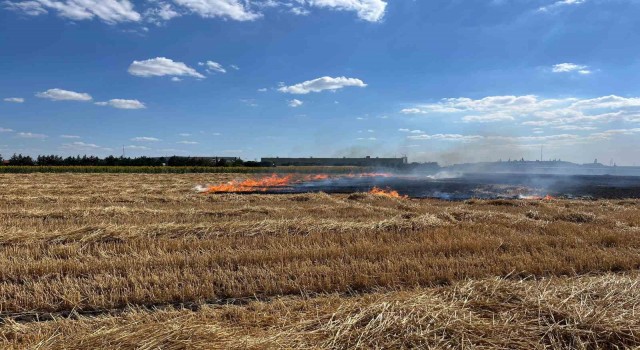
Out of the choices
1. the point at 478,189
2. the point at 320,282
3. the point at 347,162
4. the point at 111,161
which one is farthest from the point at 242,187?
the point at 347,162

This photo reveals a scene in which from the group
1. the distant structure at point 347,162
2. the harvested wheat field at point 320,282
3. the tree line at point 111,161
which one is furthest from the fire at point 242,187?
the distant structure at point 347,162

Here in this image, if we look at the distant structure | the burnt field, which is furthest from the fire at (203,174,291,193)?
the distant structure

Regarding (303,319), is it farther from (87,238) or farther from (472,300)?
(87,238)

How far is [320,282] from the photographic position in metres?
6.76

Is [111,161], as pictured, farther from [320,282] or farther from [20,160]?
[320,282]

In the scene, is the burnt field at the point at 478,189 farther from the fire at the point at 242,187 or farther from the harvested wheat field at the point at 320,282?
the harvested wheat field at the point at 320,282

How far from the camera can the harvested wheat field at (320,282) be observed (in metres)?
3.83

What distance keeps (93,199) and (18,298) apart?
15.2 metres

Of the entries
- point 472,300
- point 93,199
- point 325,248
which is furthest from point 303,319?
point 93,199

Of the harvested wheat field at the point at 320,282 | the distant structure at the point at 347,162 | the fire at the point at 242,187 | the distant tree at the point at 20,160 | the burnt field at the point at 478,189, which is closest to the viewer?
the harvested wheat field at the point at 320,282

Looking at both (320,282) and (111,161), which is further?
(111,161)

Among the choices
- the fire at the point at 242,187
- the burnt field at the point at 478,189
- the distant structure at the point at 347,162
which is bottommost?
the burnt field at the point at 478,189

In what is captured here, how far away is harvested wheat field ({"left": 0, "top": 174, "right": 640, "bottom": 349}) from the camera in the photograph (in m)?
3.83

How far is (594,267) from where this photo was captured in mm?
8062
